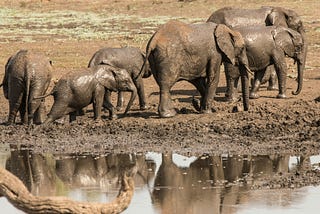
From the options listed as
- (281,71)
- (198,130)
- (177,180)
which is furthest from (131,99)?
(177,180)

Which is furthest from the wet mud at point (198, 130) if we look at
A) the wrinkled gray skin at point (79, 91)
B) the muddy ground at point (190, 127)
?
the wrinkled gray skin at point (79, 91)

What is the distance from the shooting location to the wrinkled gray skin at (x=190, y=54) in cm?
1730

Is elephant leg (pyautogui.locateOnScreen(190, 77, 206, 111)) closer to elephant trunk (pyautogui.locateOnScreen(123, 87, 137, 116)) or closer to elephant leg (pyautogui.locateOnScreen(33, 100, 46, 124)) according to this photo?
elephant trunk (pyautogui.locateOnScreen(123, 87, 137, 116))

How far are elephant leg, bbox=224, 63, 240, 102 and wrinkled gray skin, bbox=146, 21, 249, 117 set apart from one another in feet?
Answer: 2.81

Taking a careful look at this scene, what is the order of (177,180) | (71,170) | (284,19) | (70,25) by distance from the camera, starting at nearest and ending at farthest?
(177,180) → (71,170) → (284,19) → (70,25)

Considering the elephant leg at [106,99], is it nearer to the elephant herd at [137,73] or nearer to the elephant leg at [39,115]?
the elephant herd at [137,73]

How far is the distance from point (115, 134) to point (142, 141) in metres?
0.78

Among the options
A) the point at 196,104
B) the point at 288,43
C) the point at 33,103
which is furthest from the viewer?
the point at 288,43

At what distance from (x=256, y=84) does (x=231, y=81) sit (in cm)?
57

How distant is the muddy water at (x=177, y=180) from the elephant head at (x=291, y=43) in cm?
560

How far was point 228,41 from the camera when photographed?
17688 mm

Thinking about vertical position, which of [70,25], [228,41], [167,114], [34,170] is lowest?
[34,170]

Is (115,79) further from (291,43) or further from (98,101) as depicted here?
(291,43)

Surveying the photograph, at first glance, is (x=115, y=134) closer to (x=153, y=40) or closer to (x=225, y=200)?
(x=153, y=40)
